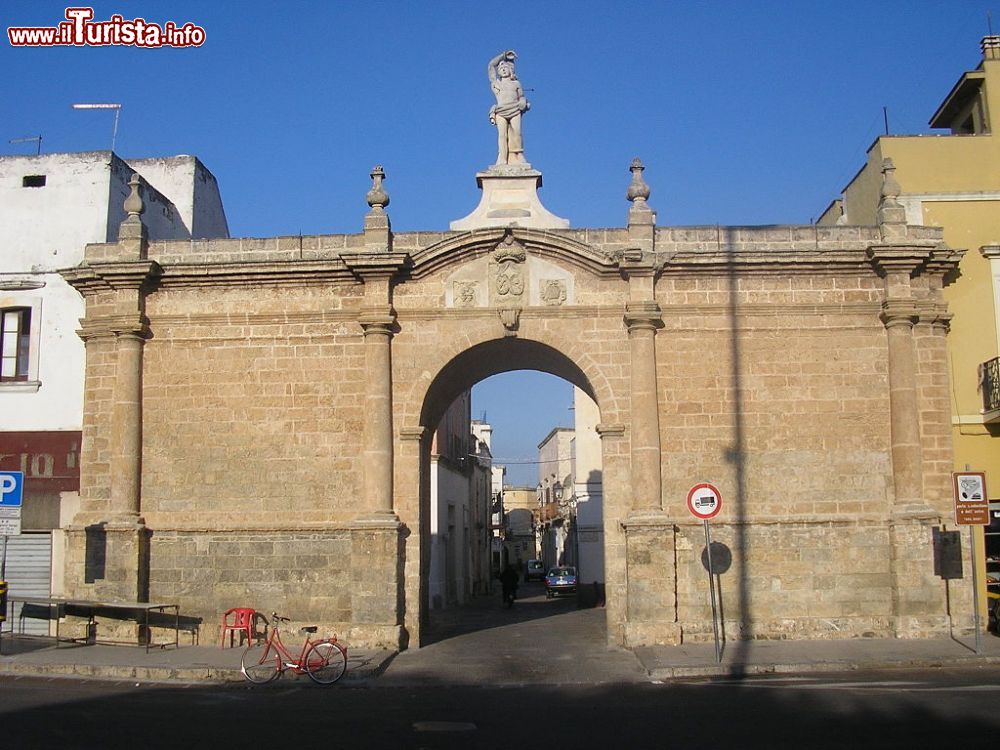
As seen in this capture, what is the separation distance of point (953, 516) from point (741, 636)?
14.2 ft

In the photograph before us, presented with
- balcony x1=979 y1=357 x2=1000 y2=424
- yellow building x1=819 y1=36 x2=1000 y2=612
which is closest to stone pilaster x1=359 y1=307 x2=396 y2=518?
yellow building x1=819 y1=36 x2=1000 y2=612

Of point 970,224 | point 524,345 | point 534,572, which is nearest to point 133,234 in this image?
point 524,345

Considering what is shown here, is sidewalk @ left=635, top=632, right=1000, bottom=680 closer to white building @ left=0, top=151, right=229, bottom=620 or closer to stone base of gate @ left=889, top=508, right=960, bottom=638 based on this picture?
stone base of gate @ left=889, top=508, right=960, bottom=638

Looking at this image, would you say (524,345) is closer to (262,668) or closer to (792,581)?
(792,581)

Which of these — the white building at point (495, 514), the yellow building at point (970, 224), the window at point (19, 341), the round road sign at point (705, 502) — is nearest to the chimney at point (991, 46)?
the yellow building at point (970, 224)

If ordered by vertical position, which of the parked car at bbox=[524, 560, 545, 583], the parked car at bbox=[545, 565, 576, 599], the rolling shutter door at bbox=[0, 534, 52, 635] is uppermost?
the rolling shutter door at bbox=[0, 534, 52, 635]

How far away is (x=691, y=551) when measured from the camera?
706 inches

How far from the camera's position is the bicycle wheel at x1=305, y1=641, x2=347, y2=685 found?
575 inches

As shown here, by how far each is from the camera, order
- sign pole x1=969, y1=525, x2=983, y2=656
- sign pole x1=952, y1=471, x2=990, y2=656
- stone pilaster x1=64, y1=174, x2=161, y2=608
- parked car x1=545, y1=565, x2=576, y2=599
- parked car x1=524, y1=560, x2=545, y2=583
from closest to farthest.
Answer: sign pole x1=952, y1=471, x2=990, y2=656 < sign pole x1=969, y1=525, x2=983, y2=656 < stone pilaster x1=64, y1=174, x2=161, y2=608 < parked car x1=545, y1=565, x2=576, y2=599 < parked car x1=524, y1=560, x2=545, y2=583

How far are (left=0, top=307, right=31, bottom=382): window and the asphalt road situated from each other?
748cm

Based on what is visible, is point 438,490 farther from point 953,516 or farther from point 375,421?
point 953,516

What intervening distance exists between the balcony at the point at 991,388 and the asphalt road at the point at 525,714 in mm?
5784

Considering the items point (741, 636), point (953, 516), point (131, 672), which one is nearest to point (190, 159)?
point (131, 672)

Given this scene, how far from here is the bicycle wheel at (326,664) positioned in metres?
14.6
